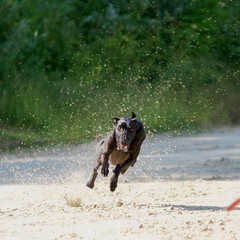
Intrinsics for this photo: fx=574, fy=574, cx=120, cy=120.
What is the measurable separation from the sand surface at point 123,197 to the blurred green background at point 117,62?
118 inches

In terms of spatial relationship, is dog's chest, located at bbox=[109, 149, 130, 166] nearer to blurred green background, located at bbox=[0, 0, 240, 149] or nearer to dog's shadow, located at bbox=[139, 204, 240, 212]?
dog's shadow, located at bbox=[139, 204, 240, 212]

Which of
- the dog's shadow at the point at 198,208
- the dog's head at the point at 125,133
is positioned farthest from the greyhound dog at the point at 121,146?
the dog's shadow at the point at 198,208

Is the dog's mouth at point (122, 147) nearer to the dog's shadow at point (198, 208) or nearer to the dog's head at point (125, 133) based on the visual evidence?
the dog's head at point (125, 133)

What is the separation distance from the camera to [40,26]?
63.5ft

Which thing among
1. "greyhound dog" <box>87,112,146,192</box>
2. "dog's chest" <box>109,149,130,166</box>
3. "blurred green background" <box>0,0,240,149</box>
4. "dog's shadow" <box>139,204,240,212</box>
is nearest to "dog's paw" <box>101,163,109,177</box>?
"greyhound dog" <box>87,112,146,192</box>

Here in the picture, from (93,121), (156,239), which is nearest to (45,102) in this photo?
(93,121)

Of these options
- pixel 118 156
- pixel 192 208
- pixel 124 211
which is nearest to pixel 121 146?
pixel 118 156

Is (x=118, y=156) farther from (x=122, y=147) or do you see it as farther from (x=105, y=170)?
(x=122, y=147)

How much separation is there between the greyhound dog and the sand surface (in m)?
0.53

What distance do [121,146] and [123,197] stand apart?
68.1 inches

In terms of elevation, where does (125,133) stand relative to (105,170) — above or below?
above

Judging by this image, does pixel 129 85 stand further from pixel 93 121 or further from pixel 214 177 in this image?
pixel 214 177

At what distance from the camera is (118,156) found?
23.2ft

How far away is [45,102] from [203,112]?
19.9ft
